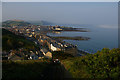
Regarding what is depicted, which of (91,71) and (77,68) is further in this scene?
(77,68)

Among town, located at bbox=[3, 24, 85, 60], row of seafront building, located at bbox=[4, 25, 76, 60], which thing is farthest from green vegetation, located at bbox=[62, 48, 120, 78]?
row of seafront building, located at bbox=[4, 25, 76, 60]

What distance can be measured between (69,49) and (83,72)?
39190 millimetres

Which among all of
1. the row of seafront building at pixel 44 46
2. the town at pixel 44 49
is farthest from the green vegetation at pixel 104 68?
the row of seafront building at pixel 44 46

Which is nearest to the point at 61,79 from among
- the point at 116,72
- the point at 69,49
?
the point at 116,72

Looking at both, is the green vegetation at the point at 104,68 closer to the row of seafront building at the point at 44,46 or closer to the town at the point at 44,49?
the town at the point at 44,49

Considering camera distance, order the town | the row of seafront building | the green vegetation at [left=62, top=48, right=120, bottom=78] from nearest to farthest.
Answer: the green vegetation at [left=62, top=48, right=120, bottom=78] → the town → the row of seafront building

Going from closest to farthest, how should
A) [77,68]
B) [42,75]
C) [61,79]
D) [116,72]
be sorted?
1. [116,72]
2. [61,79]
3. [42,75]
4. [77,68]

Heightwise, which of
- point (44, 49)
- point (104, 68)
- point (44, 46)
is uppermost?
point (104, 68)

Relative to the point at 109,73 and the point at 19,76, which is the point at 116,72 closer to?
the point at 109,73

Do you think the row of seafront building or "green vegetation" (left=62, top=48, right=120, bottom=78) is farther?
the row of seafront building

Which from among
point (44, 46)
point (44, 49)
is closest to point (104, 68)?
point (44, 49)

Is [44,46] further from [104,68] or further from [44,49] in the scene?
[104,68]

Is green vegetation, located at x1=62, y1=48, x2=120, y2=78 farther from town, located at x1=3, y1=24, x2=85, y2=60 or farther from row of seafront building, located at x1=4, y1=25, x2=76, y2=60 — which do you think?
row of seafront building, located at x1=4, y1=25, x2=76, y2=60

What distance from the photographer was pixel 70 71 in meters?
11.5
